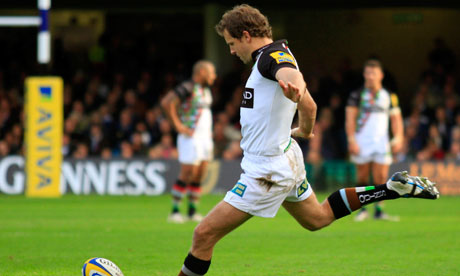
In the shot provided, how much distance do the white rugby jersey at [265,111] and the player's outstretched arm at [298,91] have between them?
0.53ft

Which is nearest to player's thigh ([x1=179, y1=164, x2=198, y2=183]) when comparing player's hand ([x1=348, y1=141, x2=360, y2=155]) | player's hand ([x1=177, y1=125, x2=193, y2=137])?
player's hand ([x1=177, y1=125, x2=193, y2=137])

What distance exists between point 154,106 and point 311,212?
15994 mm

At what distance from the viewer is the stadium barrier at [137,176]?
1850cm

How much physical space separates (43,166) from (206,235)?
8136mm

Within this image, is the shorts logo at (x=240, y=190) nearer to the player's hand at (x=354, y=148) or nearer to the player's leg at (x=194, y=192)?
the player's leg at (x=194, y=192)

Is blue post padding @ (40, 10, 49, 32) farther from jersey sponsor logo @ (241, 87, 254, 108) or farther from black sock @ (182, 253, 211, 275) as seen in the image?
black sock @ (182, 253, 211, 275)

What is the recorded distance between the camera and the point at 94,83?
76.5 ft

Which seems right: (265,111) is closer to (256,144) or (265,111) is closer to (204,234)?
(256,144)

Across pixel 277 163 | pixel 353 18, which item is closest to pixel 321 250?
pixel 277 163

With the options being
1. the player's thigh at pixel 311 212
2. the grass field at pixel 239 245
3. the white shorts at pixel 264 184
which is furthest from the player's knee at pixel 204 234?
the grass field at pixel 239 245

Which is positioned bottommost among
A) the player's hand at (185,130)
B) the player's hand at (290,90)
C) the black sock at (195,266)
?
the black sock at (195,266)

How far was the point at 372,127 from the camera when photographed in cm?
1357

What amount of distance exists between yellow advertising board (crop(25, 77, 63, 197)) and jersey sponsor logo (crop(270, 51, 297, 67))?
8.37 meters

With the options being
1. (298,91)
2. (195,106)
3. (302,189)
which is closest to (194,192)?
(195,106)
